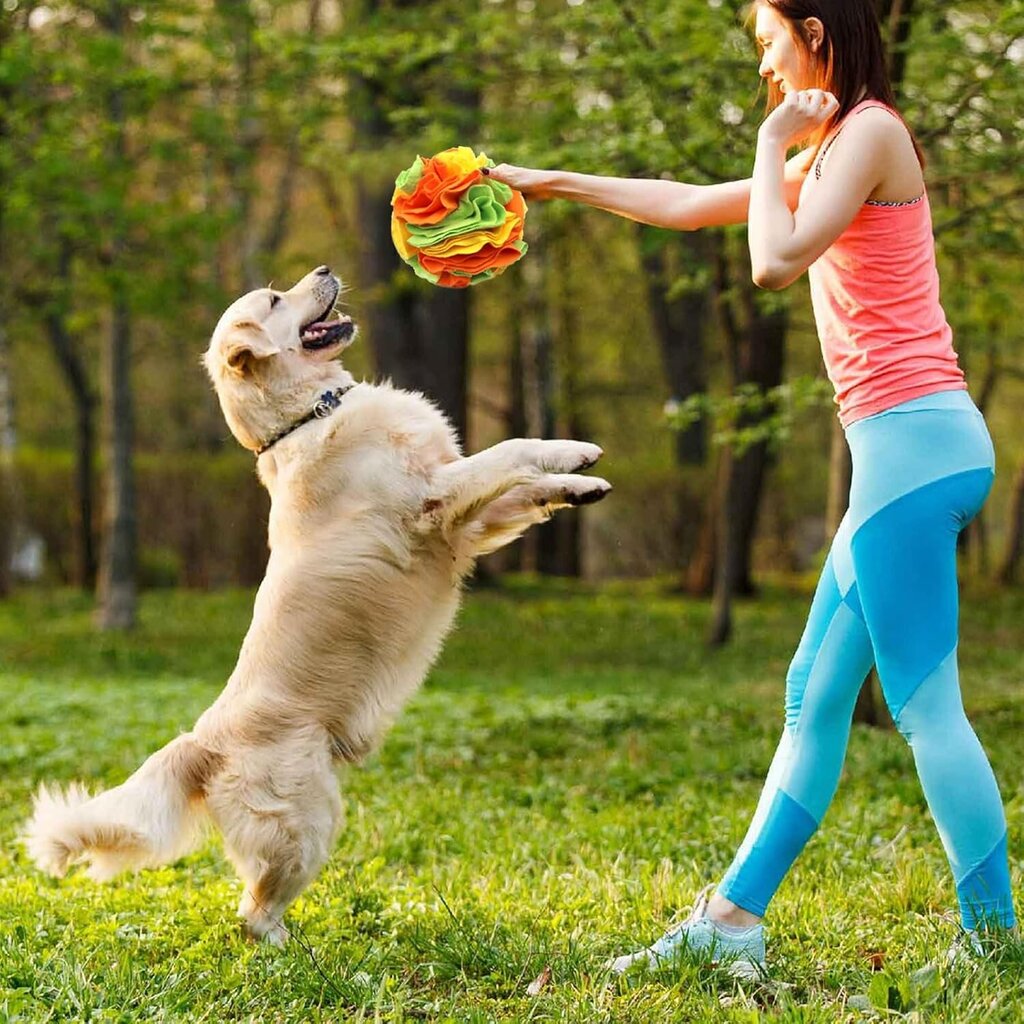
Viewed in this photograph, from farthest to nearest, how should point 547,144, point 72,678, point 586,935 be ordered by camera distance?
point 72,678 → point 547,144 → point 586,935

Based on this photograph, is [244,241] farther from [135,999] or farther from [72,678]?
[135,999]

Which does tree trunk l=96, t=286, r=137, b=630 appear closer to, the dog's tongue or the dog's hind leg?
the dog's tongue

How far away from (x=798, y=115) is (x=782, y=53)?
242mm

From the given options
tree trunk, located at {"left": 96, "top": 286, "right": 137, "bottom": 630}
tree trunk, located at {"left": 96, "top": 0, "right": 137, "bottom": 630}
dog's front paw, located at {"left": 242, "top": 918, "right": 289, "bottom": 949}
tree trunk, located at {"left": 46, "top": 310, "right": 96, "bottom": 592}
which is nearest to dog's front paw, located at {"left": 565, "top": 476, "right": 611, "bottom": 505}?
dog's front paw, located at {"left": 242, "top": 918, "right": 289, "bottom": 949}

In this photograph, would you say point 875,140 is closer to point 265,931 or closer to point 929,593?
point 929,593

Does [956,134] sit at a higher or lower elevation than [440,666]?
higher

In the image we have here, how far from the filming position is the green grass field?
3498 mm

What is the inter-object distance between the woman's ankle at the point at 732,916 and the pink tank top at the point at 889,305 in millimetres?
1351

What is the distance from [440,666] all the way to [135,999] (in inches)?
362

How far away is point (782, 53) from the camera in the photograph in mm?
3426

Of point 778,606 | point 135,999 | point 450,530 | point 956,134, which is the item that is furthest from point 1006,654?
point 135,999

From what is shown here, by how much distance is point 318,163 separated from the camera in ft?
49.4

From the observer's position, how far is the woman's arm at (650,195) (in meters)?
3.85

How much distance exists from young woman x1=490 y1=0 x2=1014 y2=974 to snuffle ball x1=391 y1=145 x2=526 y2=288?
830mm
